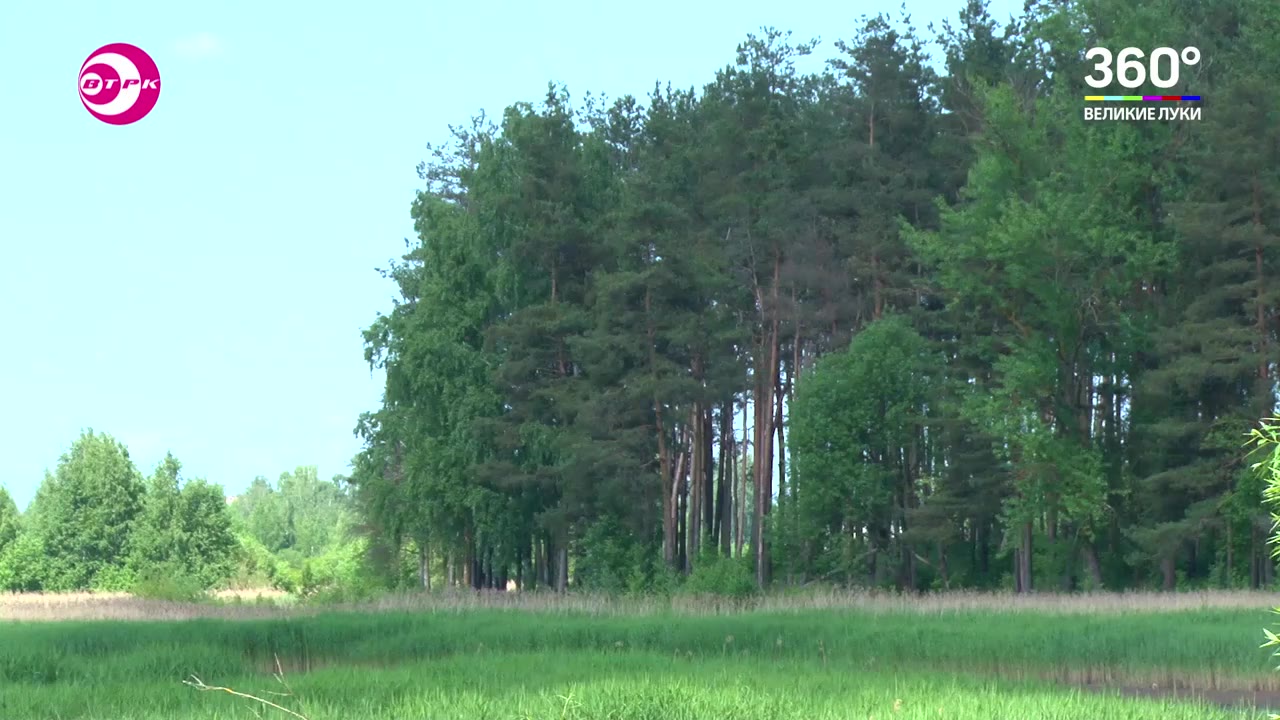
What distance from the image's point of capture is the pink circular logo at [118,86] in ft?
87.4

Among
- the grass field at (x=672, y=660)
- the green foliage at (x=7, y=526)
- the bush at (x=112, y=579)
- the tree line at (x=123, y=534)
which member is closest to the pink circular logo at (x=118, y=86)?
the grass field at (x=672, y=660)

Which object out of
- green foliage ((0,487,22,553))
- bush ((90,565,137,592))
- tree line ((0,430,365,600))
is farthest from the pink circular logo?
green foliage ((0,487,22,553))

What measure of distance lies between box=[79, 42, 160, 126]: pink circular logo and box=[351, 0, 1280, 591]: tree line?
63.3 feet

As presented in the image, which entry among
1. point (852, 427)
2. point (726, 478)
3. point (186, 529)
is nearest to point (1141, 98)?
point (852, 427)

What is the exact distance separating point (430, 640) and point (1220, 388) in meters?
24.2

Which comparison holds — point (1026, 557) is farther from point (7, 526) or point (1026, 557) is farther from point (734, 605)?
point (7, 526)

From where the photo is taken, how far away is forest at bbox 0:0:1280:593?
41.8 metres

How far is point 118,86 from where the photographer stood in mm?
28875

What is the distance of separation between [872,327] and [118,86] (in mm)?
24274

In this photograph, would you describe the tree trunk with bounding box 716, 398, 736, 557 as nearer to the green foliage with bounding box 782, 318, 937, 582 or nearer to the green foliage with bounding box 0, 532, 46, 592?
the green foliage with bounding box 782, 318, 937, 582

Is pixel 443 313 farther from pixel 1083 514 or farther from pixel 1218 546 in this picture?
pixel 1218 546

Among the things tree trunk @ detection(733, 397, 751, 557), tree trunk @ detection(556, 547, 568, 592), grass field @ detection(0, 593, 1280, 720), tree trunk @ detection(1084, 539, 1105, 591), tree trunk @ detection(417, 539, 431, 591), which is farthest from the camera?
tree trunk @ detection(417, 539, 431, 591)

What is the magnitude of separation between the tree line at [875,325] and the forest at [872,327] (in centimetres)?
13

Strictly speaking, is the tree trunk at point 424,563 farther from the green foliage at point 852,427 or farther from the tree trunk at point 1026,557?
the tree trunk at point 1026,557
